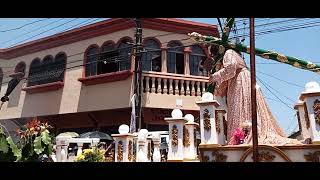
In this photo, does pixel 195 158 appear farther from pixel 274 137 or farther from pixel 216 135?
pixel 274 137

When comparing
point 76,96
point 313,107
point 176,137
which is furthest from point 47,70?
point 313,107

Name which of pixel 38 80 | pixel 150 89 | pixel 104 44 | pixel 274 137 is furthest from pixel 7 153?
pixel 38 80

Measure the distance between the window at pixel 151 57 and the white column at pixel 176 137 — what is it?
25.0 ft

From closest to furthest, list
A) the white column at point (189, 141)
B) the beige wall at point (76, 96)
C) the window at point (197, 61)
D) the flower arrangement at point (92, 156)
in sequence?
the white column at point (189, 141) → the flower arrangement at point (92, 156) → the beige wall at point (76, 96) → the window at point (197, 61)

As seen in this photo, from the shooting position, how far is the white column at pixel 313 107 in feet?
17.9

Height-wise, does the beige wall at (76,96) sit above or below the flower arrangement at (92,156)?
above

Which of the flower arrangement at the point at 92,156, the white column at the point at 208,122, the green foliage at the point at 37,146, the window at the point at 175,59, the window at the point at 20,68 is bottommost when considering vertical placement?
the flower arrangement at the point at 92,156

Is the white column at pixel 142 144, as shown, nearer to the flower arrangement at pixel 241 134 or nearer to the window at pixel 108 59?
the flower arrangement at pixel 241 134

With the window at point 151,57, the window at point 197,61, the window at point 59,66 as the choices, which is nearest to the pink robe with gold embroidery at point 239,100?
the window at point 151,57

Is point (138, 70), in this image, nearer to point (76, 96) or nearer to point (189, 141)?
point (76, 96)

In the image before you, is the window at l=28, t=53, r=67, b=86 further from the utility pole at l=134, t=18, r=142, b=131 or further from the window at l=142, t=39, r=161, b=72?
the utility pole at l=134, t=18, r=142, b=131
